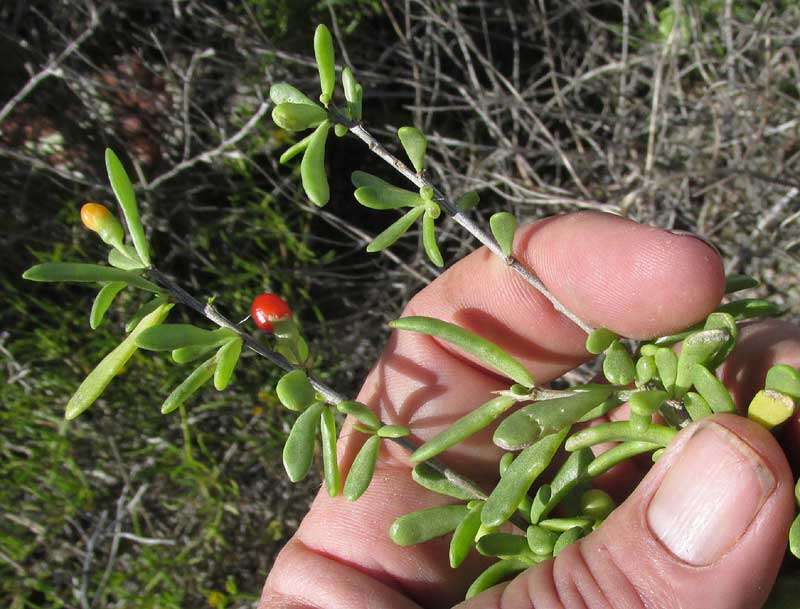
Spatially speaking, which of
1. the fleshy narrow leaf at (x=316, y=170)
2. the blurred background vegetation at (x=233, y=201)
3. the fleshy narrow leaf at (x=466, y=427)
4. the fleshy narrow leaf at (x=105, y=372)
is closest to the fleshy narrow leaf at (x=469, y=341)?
the fleshy narrow leaf at (x=466, y=427)

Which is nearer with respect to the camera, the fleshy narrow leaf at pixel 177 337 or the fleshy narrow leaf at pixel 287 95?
the fleshy narrow leaf at pixel 177 337

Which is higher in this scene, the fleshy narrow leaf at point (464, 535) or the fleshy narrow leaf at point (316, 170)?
the fleshy narrow leaf at point (316, 170)

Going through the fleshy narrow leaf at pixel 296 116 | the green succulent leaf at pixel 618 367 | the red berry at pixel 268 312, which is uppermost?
the fleshy narrow leaf at pixel 296 116

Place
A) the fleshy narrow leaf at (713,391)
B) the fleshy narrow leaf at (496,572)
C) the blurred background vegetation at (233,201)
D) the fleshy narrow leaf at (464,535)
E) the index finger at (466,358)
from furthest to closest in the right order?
1. the blurred background vegetation at (233,201)
2. the index finger at (466,358)
3. the fleshy narrow leaf at (496,572)
4. the fleshy narrow leaf at (464,535)
5. the fleshy narrow leaf at (713,391)

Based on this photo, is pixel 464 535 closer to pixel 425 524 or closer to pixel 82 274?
pixel 425 524

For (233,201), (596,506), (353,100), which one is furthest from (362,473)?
(233,201)

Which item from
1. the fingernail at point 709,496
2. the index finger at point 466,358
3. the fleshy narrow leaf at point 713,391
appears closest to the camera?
the fingernail at point 709,496

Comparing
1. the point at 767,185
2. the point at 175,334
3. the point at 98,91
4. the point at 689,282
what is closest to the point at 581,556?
the point at 689,282

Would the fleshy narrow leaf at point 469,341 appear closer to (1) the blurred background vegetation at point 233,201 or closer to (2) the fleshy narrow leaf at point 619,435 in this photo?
(2) the fleshy narrow leaf at point 619,435
